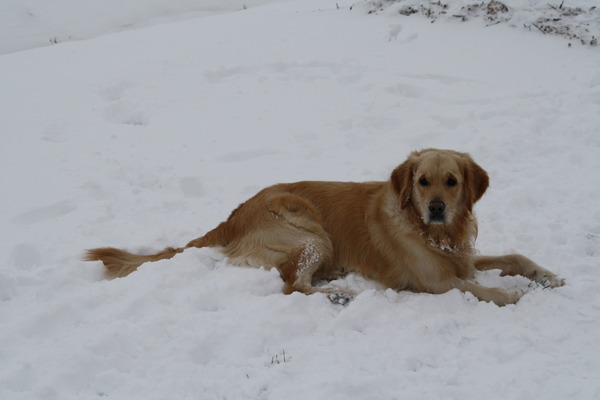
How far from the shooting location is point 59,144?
7145 millimetres

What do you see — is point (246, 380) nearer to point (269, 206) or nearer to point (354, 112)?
point (269, 206)

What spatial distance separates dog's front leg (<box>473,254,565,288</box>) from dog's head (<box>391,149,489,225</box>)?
531mm

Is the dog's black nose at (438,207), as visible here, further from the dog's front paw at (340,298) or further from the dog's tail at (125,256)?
the dog's tail at (125,256)

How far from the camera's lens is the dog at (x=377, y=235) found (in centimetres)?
425

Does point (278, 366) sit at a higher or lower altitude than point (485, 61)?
lower

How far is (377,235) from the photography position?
15.4 ft

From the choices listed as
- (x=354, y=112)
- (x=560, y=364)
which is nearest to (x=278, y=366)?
(x=560, y=364)

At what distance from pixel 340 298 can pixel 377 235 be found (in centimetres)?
78

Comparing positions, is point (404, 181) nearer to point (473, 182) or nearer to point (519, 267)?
point (473, 182)

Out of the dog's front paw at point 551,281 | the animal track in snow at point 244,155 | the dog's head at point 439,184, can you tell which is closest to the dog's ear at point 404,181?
the dog's head at point 439,184

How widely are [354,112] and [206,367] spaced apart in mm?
5168

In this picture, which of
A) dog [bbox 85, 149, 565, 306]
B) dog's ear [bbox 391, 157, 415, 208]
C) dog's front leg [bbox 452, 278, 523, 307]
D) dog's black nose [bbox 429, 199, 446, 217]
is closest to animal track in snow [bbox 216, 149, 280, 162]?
dog [bbox 85, 149, 565, 306]

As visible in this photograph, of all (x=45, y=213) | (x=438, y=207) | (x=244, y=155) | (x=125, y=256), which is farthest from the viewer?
(x=244, y=155)

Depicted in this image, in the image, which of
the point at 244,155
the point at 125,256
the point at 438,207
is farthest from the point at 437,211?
the point at 244,155
